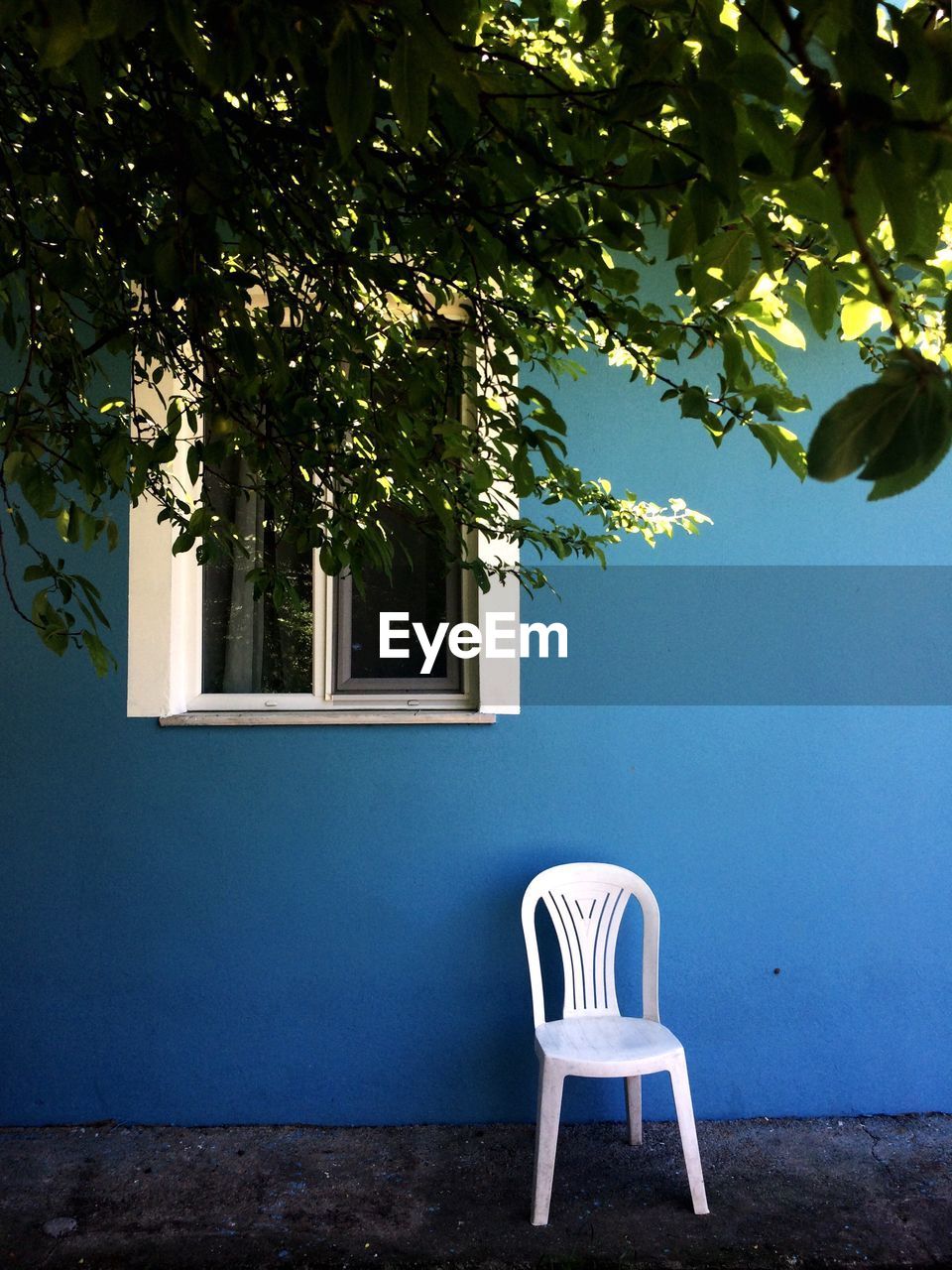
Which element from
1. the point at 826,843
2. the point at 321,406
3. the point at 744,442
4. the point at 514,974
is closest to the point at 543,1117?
the point at 514,974

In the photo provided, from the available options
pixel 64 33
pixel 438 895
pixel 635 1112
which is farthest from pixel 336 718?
pixel 64 33

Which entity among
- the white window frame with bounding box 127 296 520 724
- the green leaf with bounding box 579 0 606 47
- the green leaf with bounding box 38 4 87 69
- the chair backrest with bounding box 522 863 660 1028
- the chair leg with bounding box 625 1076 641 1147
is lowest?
the chair leg with bounding box 625 1076 641 1147

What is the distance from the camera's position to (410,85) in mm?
902

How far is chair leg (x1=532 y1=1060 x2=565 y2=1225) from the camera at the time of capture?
2.84m

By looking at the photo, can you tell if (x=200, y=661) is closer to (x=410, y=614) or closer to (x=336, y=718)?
(x=336, y=718)

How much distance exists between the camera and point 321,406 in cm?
189

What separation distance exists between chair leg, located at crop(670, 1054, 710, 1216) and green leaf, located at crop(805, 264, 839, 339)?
7.62ft

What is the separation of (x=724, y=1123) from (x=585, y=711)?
61.6 inches

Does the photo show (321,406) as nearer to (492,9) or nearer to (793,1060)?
(492,9)

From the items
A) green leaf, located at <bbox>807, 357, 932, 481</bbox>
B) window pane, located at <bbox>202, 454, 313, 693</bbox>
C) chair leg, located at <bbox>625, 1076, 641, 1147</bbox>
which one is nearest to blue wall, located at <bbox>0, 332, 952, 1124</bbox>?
chair leg, located at <bbox>625, 1076, 641, 1147</bbox>

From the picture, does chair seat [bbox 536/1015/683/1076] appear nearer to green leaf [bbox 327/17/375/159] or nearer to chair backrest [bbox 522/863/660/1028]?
chair backrest [bbox 522/863/660/1028]
